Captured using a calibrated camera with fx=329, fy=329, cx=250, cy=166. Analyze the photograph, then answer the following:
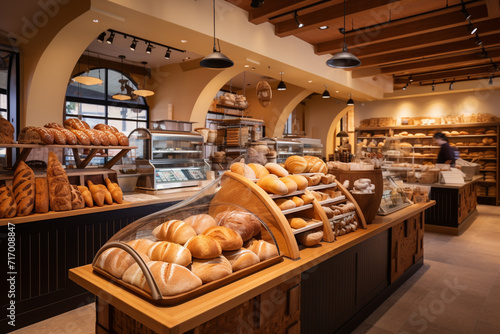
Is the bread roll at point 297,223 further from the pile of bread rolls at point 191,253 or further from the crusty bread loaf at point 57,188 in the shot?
the crusty bread loaf at point 57,188

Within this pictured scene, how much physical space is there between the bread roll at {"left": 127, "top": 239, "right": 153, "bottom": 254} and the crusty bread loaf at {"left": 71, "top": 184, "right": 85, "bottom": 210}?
174cm

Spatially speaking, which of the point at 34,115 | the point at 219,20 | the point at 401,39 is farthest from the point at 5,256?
the point at 401,39

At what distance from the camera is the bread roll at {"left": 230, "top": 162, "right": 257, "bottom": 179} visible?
6.75 feet

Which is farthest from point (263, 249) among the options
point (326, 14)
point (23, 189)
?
point (326, 14)

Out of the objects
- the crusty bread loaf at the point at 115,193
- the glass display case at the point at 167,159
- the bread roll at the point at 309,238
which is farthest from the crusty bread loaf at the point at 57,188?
the bread roll at the point at 309,238

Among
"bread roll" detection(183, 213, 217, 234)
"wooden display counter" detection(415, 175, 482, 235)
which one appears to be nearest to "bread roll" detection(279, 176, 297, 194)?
"bread roll" detection(183, 213, 217, 234)

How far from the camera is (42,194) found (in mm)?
2762

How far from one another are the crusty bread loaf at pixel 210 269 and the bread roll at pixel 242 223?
25 cm

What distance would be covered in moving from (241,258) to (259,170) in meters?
0.78

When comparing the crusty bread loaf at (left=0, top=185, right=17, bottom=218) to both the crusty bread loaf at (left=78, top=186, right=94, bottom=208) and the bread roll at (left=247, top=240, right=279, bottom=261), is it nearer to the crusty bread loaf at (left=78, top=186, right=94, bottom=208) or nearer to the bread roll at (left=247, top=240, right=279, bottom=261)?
the crusty bread loaf at (left=78, top=186, right=94, bottom=208)

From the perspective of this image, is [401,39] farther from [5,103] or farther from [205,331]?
[5,103]

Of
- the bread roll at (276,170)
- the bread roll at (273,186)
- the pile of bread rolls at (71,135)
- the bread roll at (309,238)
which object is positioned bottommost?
the bread roll at (309,238)

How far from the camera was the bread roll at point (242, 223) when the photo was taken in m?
1.68

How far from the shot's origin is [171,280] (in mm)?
1249
